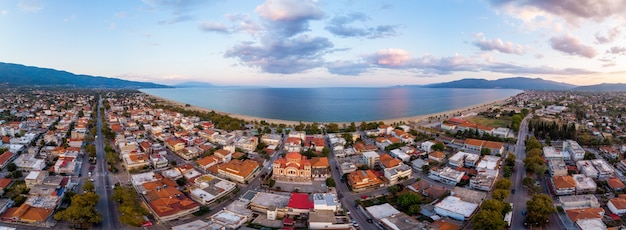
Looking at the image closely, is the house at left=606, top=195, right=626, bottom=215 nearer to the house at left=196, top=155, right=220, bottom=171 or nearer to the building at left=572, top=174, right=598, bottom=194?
the building at left=572, top=174, right=598, bottom=194

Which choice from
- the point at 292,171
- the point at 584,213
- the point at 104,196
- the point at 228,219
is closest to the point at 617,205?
the point at 584,213

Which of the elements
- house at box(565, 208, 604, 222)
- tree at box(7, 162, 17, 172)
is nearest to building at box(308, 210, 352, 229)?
house at box(565, 208, 604, 222)

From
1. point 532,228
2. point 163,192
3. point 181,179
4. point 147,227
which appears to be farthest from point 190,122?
point 532,228

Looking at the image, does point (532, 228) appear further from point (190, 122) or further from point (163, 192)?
point (190, 122)

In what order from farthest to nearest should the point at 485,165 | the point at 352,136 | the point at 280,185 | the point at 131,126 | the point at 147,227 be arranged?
the point at 131,126 < the point at 352,136 < the point at 485,165 < the point at 280,185 < the point at 147,227

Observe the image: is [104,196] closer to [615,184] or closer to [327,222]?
[327,222]

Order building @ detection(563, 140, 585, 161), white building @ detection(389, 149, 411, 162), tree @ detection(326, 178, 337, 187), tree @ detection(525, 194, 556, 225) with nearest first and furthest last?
tree @ detection(525, 194, 556, 225) → tree @ detection(326, 178, 337, 187) → building @ detection(563, 140, 585, 161) → white building @ detection(389, 149, 411, 162)
